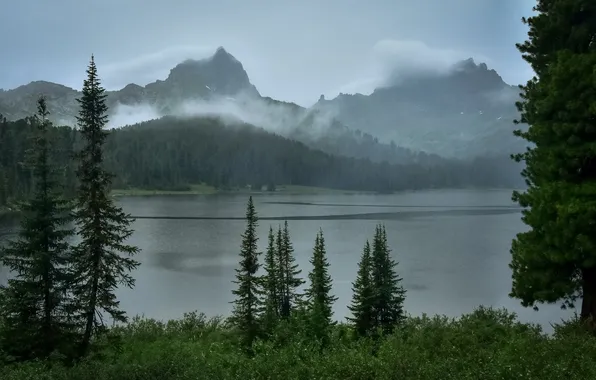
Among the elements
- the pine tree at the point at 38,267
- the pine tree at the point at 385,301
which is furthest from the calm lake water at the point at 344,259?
the pine tree at the point at 38,267

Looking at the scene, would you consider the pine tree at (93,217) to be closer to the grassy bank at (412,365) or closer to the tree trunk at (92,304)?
the tree trunk at (92,304)

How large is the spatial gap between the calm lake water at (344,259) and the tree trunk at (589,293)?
2486 centimetres

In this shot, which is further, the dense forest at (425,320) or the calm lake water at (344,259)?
the calm lake water at (344,259)

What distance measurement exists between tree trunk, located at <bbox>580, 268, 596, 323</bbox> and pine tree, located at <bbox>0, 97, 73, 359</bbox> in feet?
77.1

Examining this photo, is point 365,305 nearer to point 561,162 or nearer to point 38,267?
point 561,162

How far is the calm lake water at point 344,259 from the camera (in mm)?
55531

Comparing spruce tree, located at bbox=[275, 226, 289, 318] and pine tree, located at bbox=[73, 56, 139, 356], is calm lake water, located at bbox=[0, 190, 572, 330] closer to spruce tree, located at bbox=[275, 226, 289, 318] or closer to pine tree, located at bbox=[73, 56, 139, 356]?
spruce tree, located at bbox=[275, 226, 289, 318]

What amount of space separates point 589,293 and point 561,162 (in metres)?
5.94

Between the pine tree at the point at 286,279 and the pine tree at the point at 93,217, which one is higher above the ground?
the pine tree at the point at 93,217

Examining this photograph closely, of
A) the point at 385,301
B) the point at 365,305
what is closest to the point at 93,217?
the point at 365,305

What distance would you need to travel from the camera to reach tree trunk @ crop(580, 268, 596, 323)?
1972cm

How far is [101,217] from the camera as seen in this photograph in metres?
24.2

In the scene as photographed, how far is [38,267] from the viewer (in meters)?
22.5

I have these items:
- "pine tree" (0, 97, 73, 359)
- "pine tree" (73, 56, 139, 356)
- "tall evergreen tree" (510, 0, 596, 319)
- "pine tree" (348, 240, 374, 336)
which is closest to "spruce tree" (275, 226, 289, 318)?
"pine tree" (348, 240, 374, 336)
